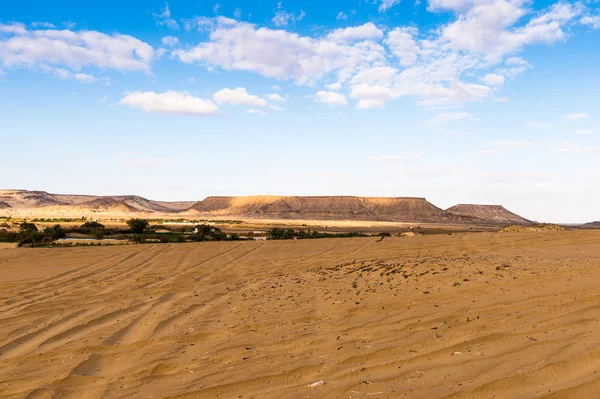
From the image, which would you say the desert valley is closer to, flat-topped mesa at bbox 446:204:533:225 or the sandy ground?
the sandy ground

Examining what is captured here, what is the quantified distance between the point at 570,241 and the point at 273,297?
1462 cm

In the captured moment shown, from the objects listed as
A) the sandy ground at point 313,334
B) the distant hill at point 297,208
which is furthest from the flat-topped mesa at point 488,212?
the sandy ground at point 313,334

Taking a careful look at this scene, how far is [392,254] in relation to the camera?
16984 millimetres

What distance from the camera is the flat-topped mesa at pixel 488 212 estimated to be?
461 feet

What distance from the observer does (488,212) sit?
146m

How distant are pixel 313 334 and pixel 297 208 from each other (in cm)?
13891

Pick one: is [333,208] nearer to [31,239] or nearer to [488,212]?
[488,212]

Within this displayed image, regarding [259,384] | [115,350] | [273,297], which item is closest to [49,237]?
[273,297]

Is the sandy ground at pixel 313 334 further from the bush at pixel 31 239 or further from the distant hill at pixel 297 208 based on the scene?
the distant hill at pixel 297 208

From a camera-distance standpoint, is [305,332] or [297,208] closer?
[305,332]

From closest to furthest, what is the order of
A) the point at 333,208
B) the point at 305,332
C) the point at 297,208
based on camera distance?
the point at 305,332, the point at 333,208, the point at 297,208

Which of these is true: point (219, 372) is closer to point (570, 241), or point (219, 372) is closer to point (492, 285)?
point (492, 285)

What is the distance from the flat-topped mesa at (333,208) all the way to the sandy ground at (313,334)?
371 ft

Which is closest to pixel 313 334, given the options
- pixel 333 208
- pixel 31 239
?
pixel 31 239
